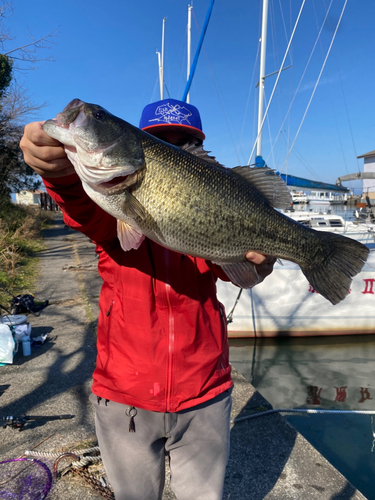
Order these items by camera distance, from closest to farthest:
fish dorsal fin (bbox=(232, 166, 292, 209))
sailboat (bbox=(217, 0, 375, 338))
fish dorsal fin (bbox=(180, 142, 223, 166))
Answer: fish dorsal fin (bbox=(180, 142, 223, 166))
fish dorsal fin (bbox=(232, 166, 292, 209))
sailboat (bbox=(217, 0, 375, 338))

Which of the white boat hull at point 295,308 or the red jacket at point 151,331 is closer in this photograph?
the red jacket at point 151,331

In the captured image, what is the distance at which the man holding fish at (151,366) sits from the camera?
1.71 m

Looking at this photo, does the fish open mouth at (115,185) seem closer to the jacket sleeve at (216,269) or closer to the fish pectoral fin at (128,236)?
the fish pectoral fin at (128,236)

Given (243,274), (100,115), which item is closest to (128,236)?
(100,115)

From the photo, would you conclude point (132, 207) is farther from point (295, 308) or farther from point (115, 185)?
point (295, 308)

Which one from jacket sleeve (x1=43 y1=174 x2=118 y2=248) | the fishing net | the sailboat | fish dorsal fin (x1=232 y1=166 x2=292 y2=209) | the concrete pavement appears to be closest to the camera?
jacket sleeve (x1=43 y1=174 x2=118 y2=248)

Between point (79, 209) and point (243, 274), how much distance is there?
1.00m

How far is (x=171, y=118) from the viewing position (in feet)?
6.89

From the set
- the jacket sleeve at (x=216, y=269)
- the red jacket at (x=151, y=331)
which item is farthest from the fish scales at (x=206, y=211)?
the red jacket at (x=151, y=331)

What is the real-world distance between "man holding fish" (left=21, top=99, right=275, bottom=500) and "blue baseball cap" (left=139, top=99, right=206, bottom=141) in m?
0.31

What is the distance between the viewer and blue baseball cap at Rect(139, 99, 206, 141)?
2094 millimetres

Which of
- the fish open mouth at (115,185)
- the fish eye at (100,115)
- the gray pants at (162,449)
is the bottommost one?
the gray pants at (162,449)

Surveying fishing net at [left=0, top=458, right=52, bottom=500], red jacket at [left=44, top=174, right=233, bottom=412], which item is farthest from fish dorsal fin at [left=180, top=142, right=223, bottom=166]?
fishing net at [left=0, top=458, right=52, bottom=500]

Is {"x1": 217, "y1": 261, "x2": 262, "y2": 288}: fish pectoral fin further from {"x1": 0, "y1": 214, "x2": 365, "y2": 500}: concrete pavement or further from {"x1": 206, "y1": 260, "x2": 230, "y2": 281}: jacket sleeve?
{"x1": 0, "y1": 214, "x2": 365, "y2": 500}: concrete pavement
